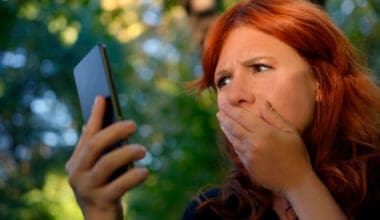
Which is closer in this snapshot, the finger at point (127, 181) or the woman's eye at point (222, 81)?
the finger at point (127, 181)

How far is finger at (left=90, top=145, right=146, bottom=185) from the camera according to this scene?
26.3 inches

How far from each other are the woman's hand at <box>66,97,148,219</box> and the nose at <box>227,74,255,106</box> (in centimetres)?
36

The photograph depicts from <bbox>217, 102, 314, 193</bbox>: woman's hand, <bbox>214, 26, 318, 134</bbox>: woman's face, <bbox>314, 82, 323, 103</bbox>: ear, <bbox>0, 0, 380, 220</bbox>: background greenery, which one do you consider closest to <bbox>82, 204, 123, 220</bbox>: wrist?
<bbox>217, 102, 314, 193</bbox>: woman's hand

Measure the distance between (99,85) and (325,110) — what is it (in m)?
0.57

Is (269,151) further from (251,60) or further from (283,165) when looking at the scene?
(251,60)

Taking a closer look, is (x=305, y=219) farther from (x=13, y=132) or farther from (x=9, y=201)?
(x=13, y=132)

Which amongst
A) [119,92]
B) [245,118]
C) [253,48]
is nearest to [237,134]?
[245,118]

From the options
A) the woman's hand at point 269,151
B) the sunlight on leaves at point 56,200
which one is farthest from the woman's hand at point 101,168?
the sunlight on leaves at point 56,200

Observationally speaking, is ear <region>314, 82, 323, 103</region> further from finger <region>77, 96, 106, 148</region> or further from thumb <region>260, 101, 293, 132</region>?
finger <region>77, 96, 106, 148</region>

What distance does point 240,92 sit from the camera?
1059 millimetres

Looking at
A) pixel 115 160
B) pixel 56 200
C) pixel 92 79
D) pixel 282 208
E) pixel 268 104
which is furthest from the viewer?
pixel 56 200

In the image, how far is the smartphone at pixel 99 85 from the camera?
72cm

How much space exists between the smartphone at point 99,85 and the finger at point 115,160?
11 millimetres

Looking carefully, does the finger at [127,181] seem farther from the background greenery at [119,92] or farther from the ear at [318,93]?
the background greenery at [119,92]
